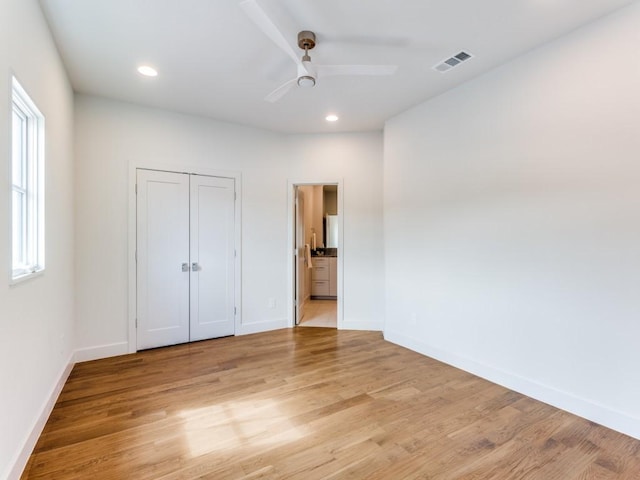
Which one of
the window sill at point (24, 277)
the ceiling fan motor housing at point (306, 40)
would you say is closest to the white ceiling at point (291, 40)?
the ceiling fan motor housing at point (306, 40)

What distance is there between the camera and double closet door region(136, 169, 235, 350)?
358 cm

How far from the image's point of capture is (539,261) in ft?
8.14

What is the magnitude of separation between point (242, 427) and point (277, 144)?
3.55 meters

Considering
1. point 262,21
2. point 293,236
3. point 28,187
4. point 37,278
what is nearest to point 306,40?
point 262,21

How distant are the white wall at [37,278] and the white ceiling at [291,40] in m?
0.34

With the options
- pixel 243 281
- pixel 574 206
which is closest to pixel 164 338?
pixel 243 281

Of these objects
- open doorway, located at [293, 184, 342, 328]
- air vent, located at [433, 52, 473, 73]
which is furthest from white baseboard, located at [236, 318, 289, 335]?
air vent, located at [433, 52, 473, 73]

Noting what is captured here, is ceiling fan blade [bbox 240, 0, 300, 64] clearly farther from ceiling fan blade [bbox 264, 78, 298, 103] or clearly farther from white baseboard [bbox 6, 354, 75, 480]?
white baseboard [bbox 6, 354, 75, 480]

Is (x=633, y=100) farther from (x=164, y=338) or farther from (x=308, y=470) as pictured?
(x=164, y=338)

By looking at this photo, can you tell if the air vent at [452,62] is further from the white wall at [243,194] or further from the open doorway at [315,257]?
the open doorway at [315,257]

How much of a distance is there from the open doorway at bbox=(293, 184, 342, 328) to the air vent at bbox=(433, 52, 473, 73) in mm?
2177

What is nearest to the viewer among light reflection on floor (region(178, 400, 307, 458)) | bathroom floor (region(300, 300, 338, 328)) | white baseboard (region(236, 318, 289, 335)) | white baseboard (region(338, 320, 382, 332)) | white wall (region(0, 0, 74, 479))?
white wall (region(0, 0, 74, 479))

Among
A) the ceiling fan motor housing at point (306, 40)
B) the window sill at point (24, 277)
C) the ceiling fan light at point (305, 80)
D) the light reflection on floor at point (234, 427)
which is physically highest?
the ceiling fan motor housing at point (306, 40)

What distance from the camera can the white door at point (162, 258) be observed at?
3.56 metres
